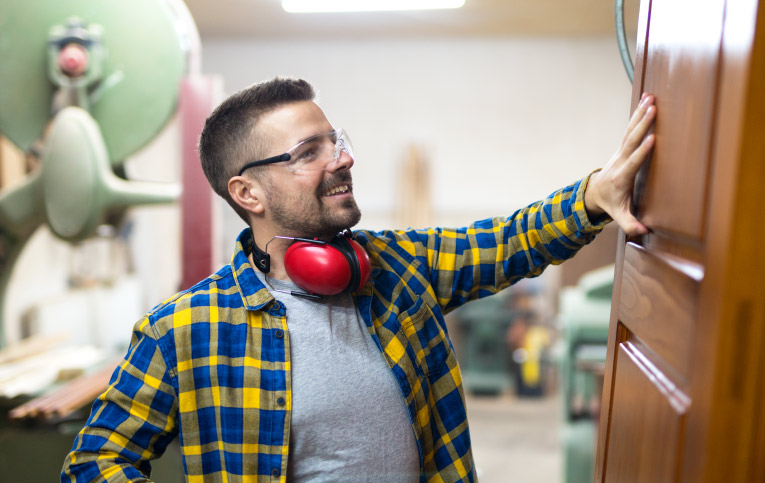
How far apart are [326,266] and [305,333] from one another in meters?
0.14

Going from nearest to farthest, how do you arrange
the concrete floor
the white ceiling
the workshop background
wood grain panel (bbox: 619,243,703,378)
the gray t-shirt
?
wood grain panel (bbox: 619,243,703,378) < the gray t-shirt < the workshop background < the concrete floor < the white ceiling

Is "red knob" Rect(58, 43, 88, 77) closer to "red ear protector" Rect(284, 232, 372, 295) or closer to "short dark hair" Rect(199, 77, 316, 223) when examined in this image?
"short dark hair" Rect(199, 77, 316, 223)

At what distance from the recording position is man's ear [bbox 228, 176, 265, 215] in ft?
4.42

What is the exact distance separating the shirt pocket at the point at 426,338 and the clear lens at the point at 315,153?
34cm

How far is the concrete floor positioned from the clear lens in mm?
3275

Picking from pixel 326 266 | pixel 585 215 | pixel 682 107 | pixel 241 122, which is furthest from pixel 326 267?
pixel 682 107

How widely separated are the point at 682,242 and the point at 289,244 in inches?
30.4

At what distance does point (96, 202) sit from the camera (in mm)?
1936

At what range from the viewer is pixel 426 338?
4.43 feet

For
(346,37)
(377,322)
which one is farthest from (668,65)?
(346,37)

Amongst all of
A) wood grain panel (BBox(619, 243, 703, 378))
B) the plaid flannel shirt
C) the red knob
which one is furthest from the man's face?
the red knob

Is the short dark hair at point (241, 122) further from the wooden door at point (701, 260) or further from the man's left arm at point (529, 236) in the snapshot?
→ the wooden door at point (701, 260)

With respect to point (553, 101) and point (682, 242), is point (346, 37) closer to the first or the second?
point (553, 101)

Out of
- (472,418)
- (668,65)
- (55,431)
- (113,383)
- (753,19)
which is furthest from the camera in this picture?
(472,418)
